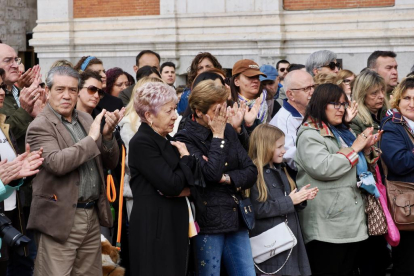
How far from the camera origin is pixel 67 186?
571 centimetres

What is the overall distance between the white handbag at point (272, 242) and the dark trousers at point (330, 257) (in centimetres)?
42

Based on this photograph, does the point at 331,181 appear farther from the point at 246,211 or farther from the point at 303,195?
the point at 246,211

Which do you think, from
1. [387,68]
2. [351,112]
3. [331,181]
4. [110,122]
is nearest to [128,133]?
[110,122]

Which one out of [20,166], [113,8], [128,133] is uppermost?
[113,8]

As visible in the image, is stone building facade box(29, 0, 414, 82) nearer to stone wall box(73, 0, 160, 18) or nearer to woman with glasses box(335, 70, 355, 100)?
stone wall box(73, 0, 160, 18)

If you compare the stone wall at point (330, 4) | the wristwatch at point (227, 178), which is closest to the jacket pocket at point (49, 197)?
the wristwatch at point (227, 178)

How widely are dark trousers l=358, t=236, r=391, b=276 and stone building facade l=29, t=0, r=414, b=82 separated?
20.2ft

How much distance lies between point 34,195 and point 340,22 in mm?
9085

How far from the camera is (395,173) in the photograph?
6.97m

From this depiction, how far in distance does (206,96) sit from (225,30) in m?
8.68

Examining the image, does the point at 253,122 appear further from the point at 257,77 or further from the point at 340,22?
the point at 340,22

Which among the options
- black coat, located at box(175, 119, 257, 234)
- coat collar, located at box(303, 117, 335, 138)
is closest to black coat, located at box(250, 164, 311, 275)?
black coat, located at box(175, 119, 257, 234)

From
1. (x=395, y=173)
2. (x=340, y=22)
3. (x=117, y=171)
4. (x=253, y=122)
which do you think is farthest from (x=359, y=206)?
(x=340, y=22)

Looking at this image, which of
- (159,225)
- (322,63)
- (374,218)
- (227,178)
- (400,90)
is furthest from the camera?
(322,63)
